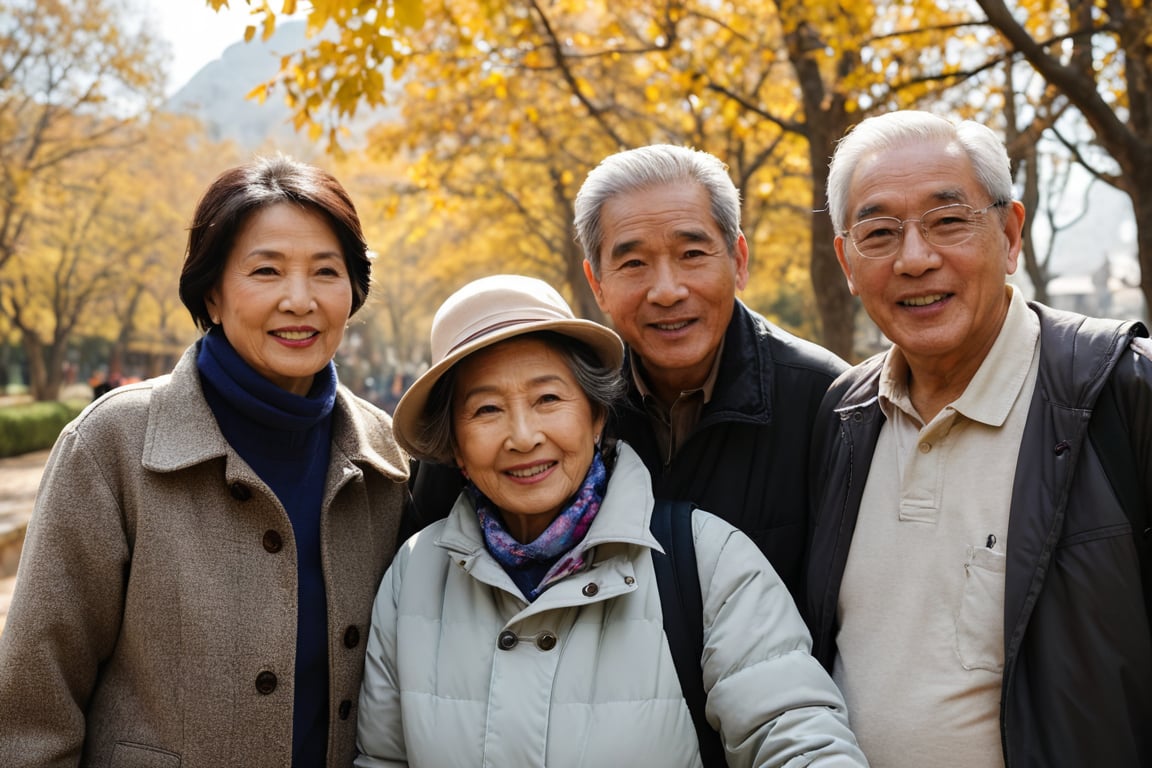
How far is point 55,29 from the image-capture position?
1994 centimetres

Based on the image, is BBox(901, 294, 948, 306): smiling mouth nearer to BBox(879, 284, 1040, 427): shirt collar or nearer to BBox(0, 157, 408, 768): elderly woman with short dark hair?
BBox(879, 284, 1040, 427): shirt collar

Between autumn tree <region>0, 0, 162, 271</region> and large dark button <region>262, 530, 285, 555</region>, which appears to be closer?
large dark button <region>262, 530, 285, 555</region>

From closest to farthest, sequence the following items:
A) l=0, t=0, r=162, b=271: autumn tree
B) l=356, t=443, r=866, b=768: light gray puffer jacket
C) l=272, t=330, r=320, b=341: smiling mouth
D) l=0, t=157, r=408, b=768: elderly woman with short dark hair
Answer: l=356, t=443, r=866, b=768: light gray puffer jacket
l=0, t=157, r=408, b=768: elderly woman with short dark hair
l=272, t=330, r=320, b=341: smiling mouth
l=0, t=0, r=162, b=271: autumn tree

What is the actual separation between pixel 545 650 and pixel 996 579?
1137mm

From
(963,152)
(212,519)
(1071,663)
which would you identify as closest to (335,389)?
Result: (212,519)

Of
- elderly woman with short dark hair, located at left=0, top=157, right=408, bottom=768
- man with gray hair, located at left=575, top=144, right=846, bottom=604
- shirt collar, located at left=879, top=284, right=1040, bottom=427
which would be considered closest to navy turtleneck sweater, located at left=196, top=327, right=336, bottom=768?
elderly woman with short dark hair, located at left=0, top=157, right=408, bottom=768

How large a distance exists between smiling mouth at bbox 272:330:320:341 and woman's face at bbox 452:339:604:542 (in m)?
0.49

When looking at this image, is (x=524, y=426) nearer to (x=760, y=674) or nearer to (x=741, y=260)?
(x=760, y=674)

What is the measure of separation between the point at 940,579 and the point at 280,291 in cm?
197

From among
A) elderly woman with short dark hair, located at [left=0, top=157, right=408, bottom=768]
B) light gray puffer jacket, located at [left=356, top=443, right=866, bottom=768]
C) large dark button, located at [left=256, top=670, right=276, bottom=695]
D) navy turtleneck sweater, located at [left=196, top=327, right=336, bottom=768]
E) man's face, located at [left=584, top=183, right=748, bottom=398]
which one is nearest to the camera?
light gray puffer jacket, located at [left=356, top=443, right=866, bottom=768]

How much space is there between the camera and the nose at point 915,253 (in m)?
2.53

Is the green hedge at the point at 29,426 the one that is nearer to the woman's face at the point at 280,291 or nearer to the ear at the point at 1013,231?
the woman's face at the point at 280,291

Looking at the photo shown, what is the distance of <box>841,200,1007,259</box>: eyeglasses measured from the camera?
2531 mm

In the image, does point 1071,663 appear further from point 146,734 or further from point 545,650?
point 146,734
